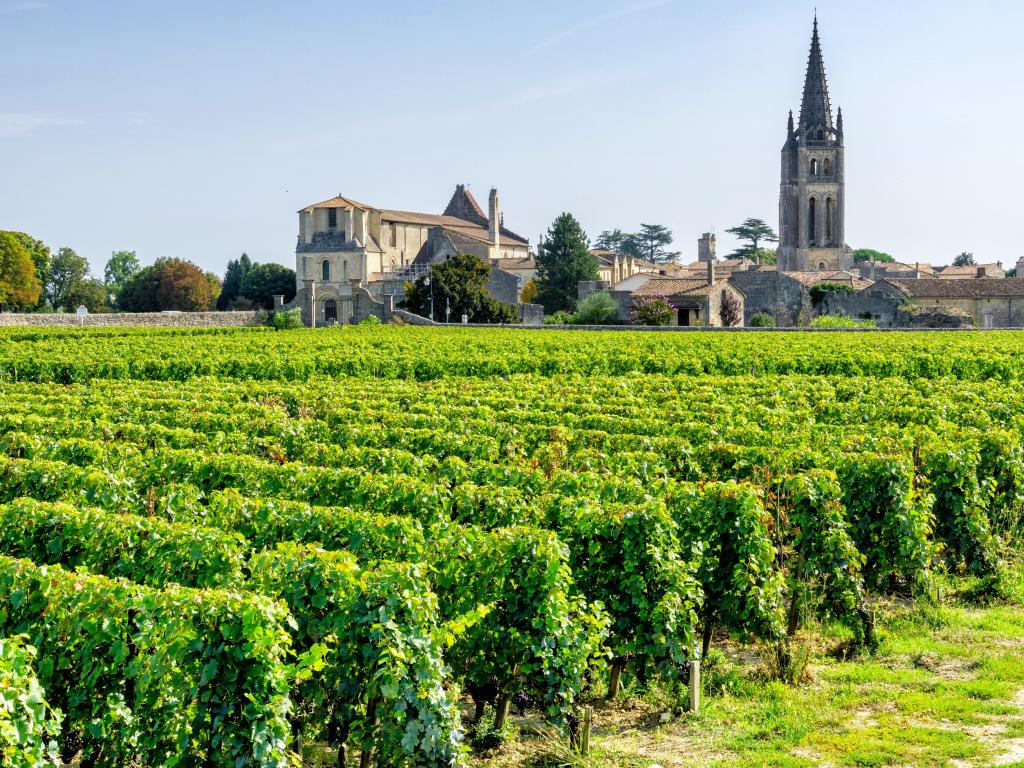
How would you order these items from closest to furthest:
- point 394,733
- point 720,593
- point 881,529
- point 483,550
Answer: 1. point 394,733
2. point 483,550
3. point 720,593
4. point 881,529

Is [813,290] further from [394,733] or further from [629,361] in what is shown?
[394,733]

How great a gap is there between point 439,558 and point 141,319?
61156 millimetres

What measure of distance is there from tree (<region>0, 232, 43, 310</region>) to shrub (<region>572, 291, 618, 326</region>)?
147ft

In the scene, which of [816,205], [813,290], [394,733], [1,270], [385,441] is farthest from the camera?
[816,205]

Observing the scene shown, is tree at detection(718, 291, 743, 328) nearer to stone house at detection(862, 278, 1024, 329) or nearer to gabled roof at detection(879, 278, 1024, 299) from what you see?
stone house at detection(862, 278, 1024, 329)

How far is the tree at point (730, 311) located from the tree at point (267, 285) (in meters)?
42.1

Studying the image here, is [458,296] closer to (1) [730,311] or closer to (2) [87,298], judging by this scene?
(1) [730,311]

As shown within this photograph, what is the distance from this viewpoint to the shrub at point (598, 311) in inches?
2793

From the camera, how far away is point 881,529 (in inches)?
449

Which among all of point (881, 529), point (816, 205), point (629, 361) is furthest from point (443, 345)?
point (816, 205)

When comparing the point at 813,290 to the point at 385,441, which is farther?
the point at 813,290

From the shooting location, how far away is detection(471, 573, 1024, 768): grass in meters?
8.22

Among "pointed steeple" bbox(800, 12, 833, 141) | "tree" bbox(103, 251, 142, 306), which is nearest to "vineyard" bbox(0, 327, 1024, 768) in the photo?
"pointed steeple" bbox(800, 12, 833, 141)

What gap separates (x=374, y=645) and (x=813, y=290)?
7116 centimetres
